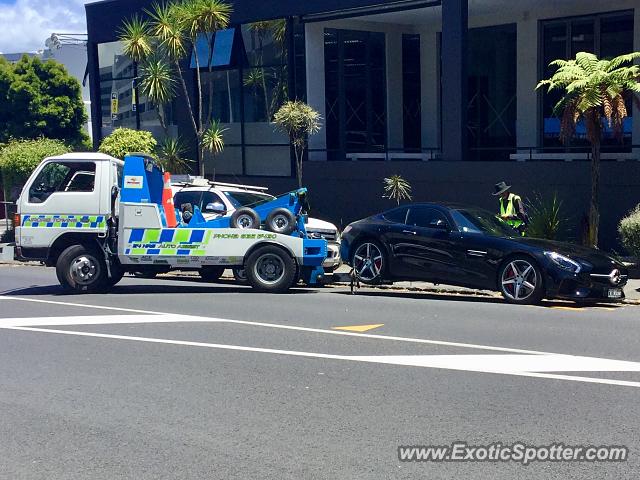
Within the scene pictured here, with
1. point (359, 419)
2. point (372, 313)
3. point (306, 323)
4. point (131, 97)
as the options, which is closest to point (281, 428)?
point (359, 419)

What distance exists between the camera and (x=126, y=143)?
26312mm

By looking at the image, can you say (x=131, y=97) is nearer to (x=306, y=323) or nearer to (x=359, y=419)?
(x=306, y=323)

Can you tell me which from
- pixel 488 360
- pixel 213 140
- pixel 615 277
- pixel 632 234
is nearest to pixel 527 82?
pixel 213 140

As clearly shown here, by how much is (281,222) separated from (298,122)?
8.02 meters

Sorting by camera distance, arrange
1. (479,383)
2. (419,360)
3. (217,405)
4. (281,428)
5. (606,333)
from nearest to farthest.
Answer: (281,428) < (217,405) < (479,383) < (419,360) < (606,333)

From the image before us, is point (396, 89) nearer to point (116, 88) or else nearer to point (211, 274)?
point (116, 88)

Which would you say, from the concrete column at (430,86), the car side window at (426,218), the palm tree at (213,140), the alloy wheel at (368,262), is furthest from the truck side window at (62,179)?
the concrete column at (430,86)

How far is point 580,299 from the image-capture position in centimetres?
1328

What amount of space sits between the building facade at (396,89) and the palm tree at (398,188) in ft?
0.87

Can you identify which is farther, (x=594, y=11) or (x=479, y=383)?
(x=594, y=11)

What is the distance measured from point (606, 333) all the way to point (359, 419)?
4.75 metres

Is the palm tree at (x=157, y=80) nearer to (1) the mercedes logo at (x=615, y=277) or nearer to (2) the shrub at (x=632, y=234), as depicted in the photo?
(2) the shrub at (x=632, y=234)

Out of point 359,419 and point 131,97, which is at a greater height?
point 131,97

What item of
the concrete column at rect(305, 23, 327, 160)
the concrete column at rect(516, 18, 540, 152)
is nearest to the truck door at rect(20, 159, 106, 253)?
the concrete column at rect(305, 23, 327, 160)
